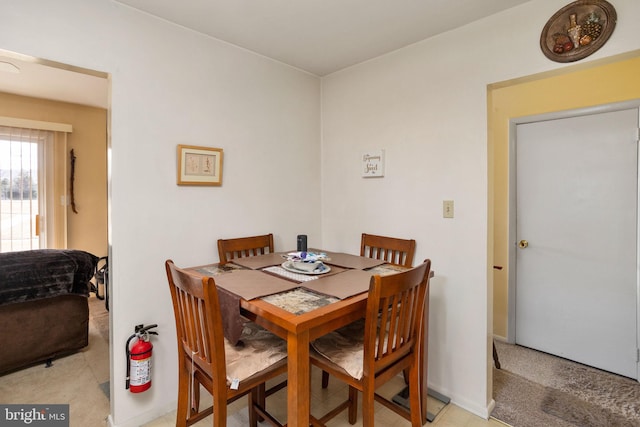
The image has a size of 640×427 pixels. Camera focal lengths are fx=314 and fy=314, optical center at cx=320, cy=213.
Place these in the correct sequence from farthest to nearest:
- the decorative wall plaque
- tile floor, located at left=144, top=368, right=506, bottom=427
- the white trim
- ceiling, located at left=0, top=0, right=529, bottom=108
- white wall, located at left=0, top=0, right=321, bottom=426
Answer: the white trim → tile floor, located at left=144, top=368, right=506, bottom=427 → ceiling, located at left=0, top=0, right=529, bottom=108 → white wall, located at left=0, top=0, right=321, bottom=426 → the decorative wall plaque

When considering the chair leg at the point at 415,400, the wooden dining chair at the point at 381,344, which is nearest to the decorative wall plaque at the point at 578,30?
the wooden dining chair at the point at 381,344

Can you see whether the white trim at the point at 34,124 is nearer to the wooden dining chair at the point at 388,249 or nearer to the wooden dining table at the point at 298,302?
the wooden dining table at the point at 298,302

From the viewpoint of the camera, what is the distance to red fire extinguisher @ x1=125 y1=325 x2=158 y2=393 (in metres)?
1.74

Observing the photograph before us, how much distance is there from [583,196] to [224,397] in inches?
110

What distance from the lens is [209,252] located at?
214cm

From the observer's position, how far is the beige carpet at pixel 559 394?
6.05ft

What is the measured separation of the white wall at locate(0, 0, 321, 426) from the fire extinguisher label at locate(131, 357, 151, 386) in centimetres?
9

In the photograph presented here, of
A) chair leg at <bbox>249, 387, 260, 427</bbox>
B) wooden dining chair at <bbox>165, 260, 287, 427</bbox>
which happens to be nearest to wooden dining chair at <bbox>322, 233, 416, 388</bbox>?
chair leg at <bbox>249, 387, 260, 427</bbox>

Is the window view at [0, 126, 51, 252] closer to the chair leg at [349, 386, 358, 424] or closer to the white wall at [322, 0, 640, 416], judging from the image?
the white wall at [322, 0, 640, 416]

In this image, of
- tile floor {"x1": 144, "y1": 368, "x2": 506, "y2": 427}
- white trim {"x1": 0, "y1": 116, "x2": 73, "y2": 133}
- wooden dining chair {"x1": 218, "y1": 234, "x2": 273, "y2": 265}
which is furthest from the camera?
white trim {"x1": 0, "y1": 116, "x2": 73, "y2": 133}

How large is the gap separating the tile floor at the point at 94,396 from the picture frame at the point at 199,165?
142 cm

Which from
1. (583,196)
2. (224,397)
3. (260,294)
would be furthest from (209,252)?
(583,196)

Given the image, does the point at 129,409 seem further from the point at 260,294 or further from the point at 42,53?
the point at 42,53

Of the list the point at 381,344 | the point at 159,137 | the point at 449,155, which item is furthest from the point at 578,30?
the point at 159,137
